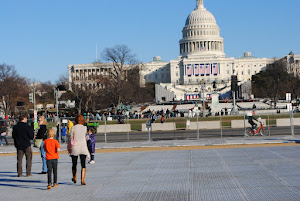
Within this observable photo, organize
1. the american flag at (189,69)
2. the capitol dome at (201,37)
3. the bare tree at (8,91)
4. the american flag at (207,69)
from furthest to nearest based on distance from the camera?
the capitol dome at (201,37) → the american flag at (189,69) → the american flag at (207,69) → the bare tree at (8,91)

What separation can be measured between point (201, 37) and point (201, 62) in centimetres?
929

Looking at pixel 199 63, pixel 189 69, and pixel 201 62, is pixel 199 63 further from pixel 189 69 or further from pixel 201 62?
pixel 189 69

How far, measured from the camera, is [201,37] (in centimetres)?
17950

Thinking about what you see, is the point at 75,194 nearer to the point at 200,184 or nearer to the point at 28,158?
the point at 200,184

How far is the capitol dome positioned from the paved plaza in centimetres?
16060

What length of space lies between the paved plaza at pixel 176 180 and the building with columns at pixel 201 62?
144453 mm

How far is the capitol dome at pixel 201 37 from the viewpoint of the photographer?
7096 inches

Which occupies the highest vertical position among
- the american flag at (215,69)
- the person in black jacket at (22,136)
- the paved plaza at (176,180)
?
the american flag at (215,69)

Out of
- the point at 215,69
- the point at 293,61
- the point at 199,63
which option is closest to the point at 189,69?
the point at 199,63

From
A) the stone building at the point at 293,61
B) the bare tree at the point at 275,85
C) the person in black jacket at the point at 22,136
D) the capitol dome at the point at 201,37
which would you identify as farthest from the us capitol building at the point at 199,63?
the person in black jacket at the point at 22,136

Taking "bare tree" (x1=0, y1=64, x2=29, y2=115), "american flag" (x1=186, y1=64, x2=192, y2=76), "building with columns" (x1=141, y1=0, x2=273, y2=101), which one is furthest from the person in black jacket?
"american flag" (x1=186, y1=64, x2=192, y2=76)

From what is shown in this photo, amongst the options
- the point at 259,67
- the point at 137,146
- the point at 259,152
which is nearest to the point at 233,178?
the point at 259,152

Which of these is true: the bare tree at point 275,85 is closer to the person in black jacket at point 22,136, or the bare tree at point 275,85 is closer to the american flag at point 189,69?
the american flag at point 189,69

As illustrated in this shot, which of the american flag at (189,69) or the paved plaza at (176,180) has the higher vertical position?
the american flag at (189,69)
